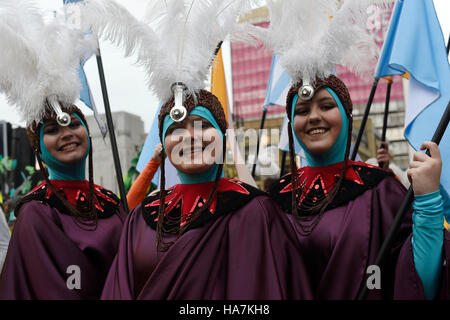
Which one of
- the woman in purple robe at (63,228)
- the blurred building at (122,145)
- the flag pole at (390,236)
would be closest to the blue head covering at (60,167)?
the woman in purple robe at (63,228)

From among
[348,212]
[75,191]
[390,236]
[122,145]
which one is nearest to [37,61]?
[75,191]

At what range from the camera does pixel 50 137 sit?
9.46 ft

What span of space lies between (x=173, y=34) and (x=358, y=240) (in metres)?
1.43

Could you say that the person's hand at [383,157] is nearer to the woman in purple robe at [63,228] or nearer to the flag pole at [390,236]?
the flag pole at [390,236]

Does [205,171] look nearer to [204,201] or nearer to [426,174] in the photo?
[204,201]

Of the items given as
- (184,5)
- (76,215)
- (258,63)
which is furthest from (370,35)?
(258,63)

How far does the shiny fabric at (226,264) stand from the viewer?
6.64 ft

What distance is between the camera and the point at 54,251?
251 centimetres

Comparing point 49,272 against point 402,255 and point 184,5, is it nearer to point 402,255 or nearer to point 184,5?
point 184,5

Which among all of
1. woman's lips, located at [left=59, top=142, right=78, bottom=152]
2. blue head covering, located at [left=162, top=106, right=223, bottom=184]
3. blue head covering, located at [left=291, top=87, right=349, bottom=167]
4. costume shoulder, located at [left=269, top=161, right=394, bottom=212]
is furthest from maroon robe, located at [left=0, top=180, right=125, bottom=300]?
blue head covering, located at [left=291, top=87, right=349, bottom=167]

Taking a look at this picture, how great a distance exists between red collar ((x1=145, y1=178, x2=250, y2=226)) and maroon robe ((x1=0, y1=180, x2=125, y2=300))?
50cm

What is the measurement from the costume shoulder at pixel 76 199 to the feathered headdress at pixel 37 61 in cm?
45
